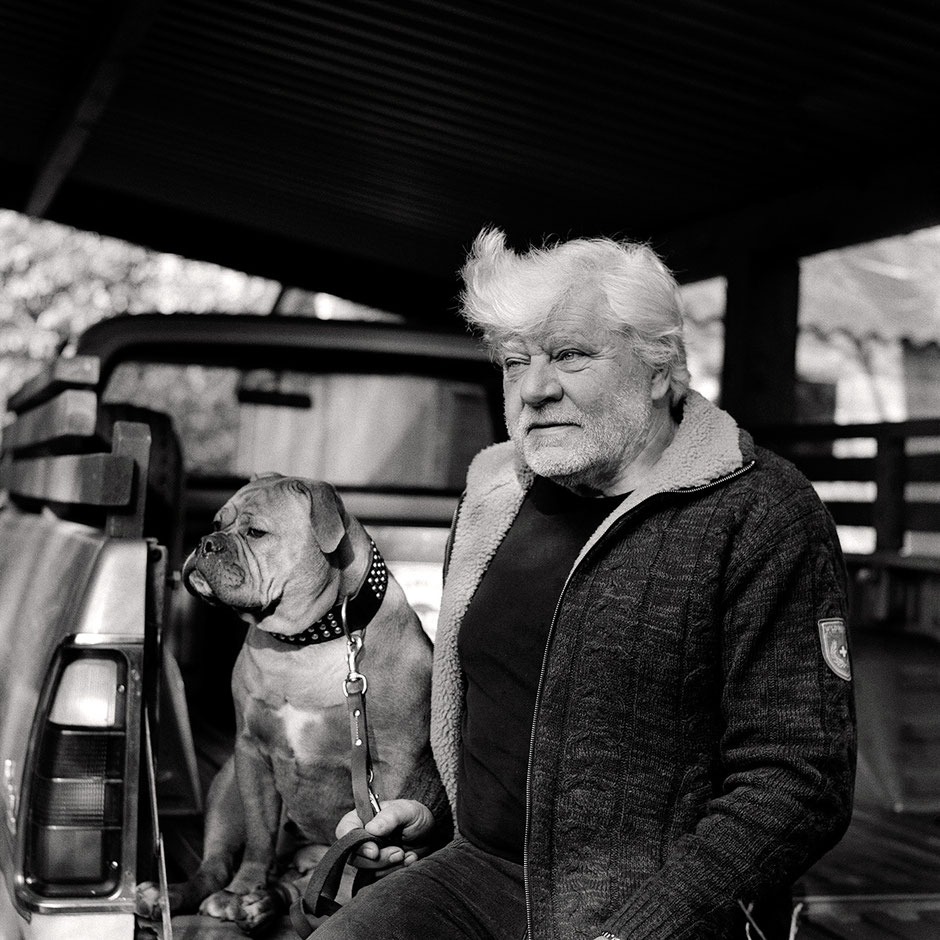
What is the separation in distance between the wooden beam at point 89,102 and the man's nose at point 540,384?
521 centimetres

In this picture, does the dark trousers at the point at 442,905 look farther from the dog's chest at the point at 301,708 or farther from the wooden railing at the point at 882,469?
the wooden railing at the point at 882,469

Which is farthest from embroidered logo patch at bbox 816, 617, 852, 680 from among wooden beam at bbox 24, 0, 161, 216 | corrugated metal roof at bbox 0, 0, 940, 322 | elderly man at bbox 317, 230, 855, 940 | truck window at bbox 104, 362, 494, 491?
wooden beam at bbox 24, 0, 161, 216

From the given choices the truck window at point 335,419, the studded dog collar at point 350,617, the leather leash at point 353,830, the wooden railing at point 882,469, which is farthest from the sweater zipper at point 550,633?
the wooden railing at point 882,469

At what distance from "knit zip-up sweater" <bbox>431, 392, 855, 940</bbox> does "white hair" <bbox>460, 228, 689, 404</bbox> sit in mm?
246

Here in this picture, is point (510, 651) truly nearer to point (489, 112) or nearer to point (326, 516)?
point (326, 516)

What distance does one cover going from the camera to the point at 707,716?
2391 mm

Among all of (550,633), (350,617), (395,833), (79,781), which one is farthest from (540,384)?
(79,781)

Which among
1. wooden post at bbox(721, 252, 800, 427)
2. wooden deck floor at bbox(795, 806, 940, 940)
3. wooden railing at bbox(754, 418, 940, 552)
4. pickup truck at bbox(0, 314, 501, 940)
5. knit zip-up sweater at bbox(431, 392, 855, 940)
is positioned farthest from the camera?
wooden post at bbox(721, 252, 800, 427)

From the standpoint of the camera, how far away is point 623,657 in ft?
7.82

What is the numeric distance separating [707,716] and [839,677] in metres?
0.24

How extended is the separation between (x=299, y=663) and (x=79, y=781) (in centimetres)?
72

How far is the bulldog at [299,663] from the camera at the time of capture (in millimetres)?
3092

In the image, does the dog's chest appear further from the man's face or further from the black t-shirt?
the man's face

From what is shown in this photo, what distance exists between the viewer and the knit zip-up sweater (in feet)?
7.39
